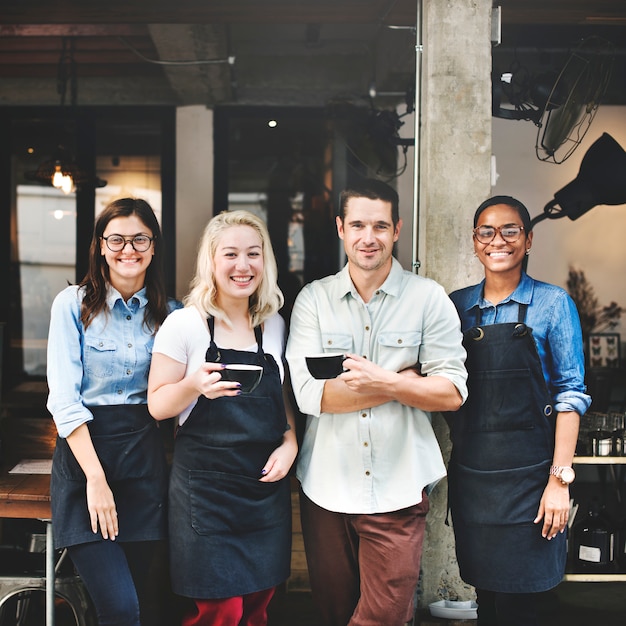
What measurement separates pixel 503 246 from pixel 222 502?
4.06ft

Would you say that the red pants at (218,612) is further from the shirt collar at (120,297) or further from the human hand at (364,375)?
the shirt collar at (120,297)

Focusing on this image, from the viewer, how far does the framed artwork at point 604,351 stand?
6.46 meters

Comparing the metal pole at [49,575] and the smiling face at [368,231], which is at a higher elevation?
the smiling face at [368,231]

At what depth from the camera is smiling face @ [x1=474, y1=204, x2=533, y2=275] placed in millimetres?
2402

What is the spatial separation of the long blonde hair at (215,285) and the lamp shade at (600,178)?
295cm

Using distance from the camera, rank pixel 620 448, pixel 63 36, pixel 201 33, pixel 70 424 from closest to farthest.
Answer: pixel 70 424 → pixel 620 448 → pixel 201 33 → pixel 63 36

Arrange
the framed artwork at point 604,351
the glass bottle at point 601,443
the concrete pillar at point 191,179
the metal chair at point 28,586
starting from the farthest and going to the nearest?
the concrete pillar at point 191,179 < the framed artwork at point 604,351 < the glass bottle at point 601,443 < the metal chair at point 28,586

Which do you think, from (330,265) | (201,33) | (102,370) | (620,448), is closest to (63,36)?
(201,33)

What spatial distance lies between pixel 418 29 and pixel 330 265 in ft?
13.7

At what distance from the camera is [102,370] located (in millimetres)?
2309

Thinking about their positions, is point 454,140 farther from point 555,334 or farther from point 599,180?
point 599,180

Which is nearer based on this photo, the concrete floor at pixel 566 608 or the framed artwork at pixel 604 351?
the concrete floor at pixel 566 608

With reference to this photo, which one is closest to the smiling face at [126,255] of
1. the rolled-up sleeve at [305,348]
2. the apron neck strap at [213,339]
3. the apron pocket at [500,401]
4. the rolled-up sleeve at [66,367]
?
the rolled-up sleeve at [66,367]

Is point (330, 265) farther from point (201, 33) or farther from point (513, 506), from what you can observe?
point (513, 506)
